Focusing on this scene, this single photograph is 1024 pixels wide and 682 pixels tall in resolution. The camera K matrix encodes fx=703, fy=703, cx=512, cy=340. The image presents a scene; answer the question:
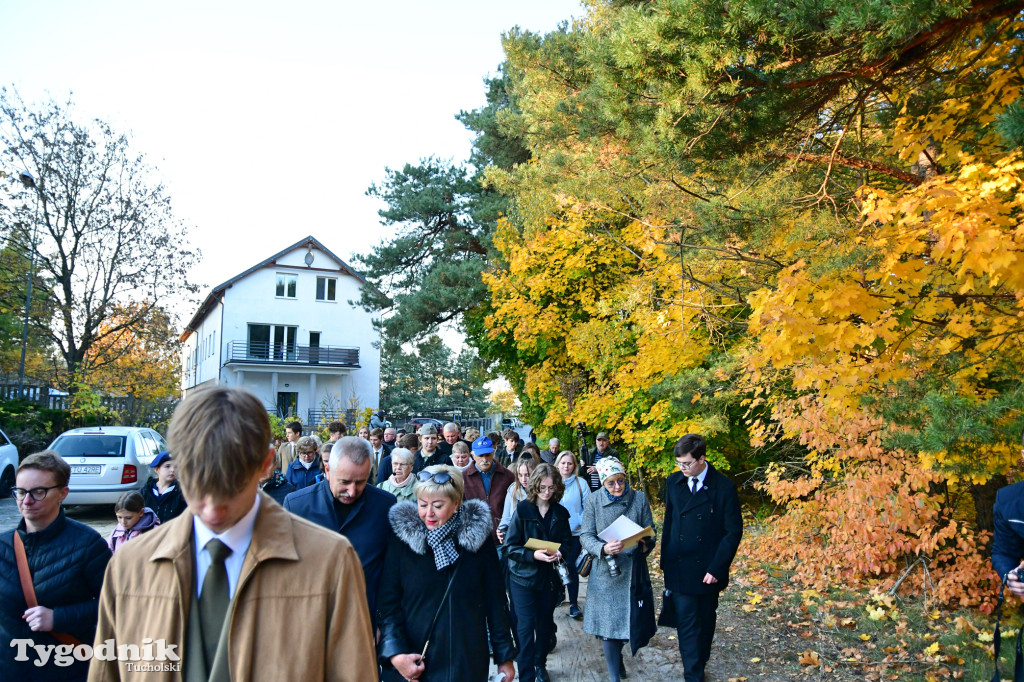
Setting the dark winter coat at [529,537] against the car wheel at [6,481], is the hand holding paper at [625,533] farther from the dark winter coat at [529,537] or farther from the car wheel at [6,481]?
the car wheel at [6,481]

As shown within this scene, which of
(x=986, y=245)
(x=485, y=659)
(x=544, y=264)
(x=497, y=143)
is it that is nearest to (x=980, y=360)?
(x=986, y=245)

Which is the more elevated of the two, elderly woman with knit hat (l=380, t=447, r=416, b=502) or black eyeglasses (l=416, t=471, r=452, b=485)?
black eyeglasses (l=416, t=471, r=452, b=485)

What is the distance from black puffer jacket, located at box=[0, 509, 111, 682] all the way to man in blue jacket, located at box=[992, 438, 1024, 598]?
4.80 metres

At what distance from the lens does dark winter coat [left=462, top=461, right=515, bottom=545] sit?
7.77 m

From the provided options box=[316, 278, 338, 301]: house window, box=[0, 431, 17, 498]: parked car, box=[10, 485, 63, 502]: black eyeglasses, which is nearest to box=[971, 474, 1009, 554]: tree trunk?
box=[10, 485, 63, 502]: black eyeglasses

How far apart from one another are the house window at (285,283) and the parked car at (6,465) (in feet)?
91.9

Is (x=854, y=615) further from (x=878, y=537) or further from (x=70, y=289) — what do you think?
(x=70, y=289)

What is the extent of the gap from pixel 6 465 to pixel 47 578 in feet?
51.0

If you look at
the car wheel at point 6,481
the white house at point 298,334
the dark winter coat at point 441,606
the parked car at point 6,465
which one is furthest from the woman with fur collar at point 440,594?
the white house at point 298,334

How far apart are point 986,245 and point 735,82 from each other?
2.21 m

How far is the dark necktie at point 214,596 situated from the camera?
1899 mm

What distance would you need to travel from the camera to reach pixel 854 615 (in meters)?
7.71

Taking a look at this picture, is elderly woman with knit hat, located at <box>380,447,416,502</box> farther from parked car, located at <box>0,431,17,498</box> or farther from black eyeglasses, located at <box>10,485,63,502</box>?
parked car, located at <box>0,431,17,498</box>

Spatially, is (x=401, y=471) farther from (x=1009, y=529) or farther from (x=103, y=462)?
(x=103, y=462)
